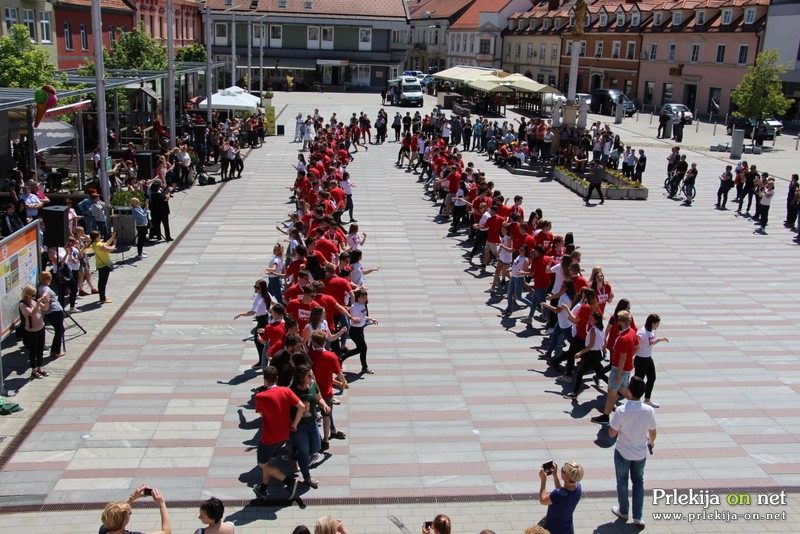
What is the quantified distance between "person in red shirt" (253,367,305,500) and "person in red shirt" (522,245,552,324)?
6.37 meters

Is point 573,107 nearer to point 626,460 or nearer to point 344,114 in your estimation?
point 344,114

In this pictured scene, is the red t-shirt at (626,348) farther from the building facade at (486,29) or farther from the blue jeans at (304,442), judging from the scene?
the building facade at (486,29)

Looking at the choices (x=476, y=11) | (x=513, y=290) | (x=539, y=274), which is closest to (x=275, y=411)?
(x=539, y=274)

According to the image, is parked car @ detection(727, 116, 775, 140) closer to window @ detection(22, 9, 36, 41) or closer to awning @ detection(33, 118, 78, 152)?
awning @ detection(33, 118, 78, 152)

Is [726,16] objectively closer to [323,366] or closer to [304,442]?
[323,366]

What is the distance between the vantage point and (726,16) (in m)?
56.4

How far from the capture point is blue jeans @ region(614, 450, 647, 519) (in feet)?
25.8

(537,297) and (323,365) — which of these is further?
(537,297)

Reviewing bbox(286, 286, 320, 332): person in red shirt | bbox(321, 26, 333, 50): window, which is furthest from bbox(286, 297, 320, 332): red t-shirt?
bbox(321, 26, 333, 50): window

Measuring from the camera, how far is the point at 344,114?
4922 cm

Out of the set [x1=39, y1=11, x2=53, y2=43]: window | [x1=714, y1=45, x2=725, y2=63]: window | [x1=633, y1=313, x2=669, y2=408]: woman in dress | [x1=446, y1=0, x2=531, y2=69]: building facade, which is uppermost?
[x1=446, y1=0, x2=531, y2=69]: building facade

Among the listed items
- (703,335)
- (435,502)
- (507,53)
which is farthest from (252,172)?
(507,53)

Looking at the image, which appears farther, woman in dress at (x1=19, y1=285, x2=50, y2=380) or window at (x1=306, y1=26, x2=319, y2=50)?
window at (x1=306, y1=26, x2=319, y2=50)

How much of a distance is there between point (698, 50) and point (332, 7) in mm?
33338
